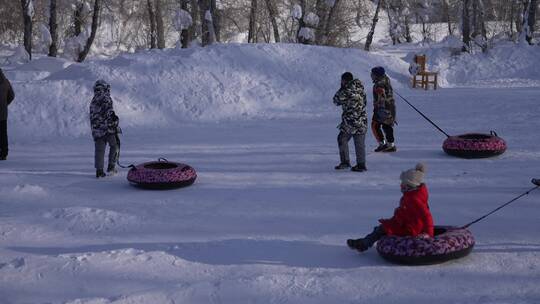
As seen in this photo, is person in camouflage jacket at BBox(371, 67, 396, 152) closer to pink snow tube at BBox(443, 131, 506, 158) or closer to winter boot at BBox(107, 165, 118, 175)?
pink snow tube at BBox(443, 131, 506, 158)

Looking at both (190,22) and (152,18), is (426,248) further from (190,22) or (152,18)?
(152,18)

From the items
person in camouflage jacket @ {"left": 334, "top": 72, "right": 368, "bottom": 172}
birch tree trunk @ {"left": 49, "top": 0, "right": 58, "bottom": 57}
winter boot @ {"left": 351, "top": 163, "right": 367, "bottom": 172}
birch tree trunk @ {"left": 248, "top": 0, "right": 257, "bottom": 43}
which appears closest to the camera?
person in camouflage jacket @ {"left": 334, "top": 72, "right": 368, "bottom": 172}

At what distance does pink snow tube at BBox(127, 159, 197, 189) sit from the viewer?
834 centimetres

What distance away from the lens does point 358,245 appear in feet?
18.3

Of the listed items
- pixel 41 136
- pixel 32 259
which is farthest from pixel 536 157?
pixel 41 136

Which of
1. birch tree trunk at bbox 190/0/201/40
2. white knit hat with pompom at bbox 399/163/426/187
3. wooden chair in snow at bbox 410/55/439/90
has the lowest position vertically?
white knit hat with pompom at bbox 399/163/426/187

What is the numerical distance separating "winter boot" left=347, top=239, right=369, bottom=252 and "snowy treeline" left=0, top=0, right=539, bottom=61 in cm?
1802

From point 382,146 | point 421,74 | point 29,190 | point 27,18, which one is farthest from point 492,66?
point 29,190

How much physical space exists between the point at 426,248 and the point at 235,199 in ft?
10.9

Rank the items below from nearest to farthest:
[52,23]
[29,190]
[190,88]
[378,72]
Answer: [29,190] < [378,72] < [190,88] < [52,23]

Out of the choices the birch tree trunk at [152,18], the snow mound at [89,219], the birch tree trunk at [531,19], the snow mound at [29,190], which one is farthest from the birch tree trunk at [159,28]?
the snow mound at [89,219]

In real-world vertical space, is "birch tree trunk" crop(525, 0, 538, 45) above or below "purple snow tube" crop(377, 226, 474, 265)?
above

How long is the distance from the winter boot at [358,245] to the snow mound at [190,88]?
988 centimetres

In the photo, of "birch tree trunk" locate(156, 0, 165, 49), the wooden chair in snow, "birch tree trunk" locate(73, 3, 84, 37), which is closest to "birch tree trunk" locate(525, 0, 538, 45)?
the wooden chair in snow
